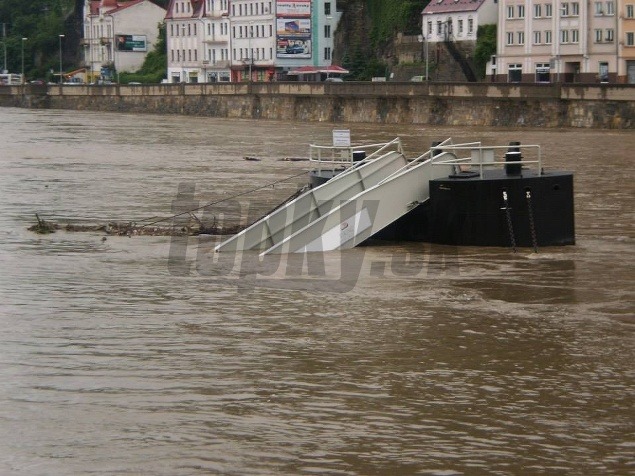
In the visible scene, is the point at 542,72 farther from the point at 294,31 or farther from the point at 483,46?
the point at 294,31

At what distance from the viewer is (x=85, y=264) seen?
2198 centimetres

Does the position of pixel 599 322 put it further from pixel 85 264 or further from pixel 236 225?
pixel 236 225

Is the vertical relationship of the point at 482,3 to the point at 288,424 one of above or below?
above

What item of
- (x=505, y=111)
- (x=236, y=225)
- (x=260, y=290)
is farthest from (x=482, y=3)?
(x=260, y=290)

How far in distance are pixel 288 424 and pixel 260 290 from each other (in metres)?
7.13

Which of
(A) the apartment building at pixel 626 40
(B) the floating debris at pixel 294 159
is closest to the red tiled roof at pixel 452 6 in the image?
(A) the apartment building at pixel 626 40

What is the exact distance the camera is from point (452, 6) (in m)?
110

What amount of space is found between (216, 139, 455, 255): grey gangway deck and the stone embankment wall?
46020 mm

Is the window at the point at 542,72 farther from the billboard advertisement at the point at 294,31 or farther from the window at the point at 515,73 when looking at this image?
the billboard advertisement at the point at 294,31

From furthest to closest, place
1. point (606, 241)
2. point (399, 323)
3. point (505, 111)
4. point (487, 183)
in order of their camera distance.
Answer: point (505, 111)
point (606, 241)
point (487, 183)
point (399, 323)

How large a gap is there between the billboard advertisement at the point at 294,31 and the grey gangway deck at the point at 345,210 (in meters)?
105

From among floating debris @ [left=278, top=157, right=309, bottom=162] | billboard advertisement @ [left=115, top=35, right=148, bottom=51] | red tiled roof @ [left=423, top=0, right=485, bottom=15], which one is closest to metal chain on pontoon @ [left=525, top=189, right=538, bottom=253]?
floating debris @ [left=278, top=157, right=309, bottom=162]

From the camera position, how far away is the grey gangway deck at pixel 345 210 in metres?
22.9

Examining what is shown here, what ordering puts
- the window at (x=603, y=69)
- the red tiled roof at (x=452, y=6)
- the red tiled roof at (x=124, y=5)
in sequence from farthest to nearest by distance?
the red tiled roof at (x=124, y=5) < the red tiled roof at (x=452, y=6) < the window at (x=603, y=69)
